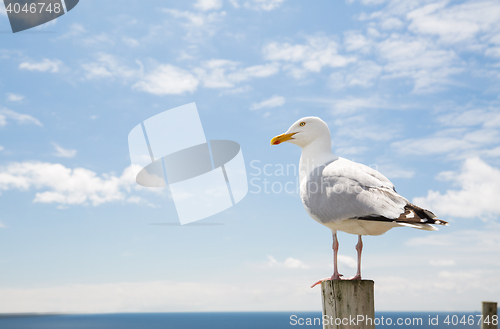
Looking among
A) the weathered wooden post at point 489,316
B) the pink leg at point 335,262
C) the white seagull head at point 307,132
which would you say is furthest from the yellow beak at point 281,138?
the weathered wooden post at point 489,316

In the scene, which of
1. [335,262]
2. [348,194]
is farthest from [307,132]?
[335,262]

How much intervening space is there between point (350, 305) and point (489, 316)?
811 cm

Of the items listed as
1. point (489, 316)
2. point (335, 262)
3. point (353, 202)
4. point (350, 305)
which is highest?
point (353, 202)

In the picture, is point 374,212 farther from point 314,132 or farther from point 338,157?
point 314,132

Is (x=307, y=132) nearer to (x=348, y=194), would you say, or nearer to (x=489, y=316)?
(x=348, y=194)

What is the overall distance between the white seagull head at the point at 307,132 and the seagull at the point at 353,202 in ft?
1.42

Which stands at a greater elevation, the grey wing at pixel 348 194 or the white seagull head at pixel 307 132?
the white seagull head at pixel 307 132

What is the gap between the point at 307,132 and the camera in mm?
8820

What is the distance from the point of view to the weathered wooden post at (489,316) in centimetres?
1195

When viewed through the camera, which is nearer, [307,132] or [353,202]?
[353,202]

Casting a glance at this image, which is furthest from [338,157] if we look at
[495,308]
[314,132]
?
[495,308]

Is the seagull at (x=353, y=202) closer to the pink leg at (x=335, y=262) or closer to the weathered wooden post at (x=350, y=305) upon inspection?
the pink leg at (x=335, y=262)

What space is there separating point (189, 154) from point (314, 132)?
628 cm

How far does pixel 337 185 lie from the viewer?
7.55 metres
